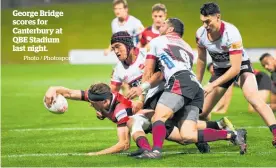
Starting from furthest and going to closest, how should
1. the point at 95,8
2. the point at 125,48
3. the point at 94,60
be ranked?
1. the point at 95,8
2. the point at 94,60
3. the point at 125,48

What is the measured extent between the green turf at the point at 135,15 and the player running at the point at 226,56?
26768 millimetres

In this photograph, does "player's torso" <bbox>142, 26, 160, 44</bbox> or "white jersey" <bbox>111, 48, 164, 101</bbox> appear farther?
"player's torso" <bbox>142, 26, 160, 44</bbox>

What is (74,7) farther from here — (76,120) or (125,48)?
(125,48)

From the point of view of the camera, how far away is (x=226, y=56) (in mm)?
10844

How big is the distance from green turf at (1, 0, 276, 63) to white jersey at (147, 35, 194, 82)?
27.4 m

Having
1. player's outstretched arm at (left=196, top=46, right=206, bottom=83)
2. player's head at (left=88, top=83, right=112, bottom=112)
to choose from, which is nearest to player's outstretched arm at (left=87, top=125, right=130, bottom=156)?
player's head at (left=88, top=83, right=112, bottom=112)

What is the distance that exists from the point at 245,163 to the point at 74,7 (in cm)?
4392

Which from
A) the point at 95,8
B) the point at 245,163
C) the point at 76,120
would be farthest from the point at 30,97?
the point at 95,8

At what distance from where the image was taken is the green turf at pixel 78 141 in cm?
945

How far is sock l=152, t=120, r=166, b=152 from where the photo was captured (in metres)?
9.45

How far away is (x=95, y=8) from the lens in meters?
52.1

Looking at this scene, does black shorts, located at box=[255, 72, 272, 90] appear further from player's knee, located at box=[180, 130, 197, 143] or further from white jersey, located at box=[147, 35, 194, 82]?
player's knee, located at box=[180, 130, 197, 143]

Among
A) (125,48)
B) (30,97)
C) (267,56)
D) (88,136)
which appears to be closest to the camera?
(125,48)

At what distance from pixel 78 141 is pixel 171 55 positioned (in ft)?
8.75
